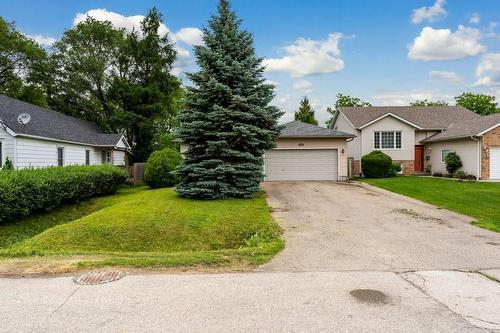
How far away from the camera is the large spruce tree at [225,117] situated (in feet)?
43.5

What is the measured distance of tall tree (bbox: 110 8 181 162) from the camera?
28.8 m

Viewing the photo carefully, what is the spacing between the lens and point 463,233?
8.53 metres

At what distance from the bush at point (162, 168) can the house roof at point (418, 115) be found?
1476 centimetres

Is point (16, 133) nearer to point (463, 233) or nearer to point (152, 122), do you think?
point (152, 122)

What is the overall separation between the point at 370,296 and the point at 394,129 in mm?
24119

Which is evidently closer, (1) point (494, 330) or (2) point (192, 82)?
(1) point (494, 330)

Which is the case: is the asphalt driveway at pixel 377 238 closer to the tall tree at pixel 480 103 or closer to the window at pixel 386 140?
the window at pixel 386 140

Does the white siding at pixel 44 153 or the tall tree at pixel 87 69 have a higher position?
the tall tree at pixel 87 69

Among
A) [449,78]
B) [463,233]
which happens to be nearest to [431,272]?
[463,233]

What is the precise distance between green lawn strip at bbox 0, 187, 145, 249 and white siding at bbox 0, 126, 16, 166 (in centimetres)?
352

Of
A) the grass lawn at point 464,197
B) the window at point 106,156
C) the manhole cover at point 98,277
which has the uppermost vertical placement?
the window at point 106,156

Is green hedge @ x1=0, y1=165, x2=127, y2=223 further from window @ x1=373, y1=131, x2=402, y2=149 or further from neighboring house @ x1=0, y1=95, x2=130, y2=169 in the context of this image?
window @ x1=373, y1=131, x2=402, y2=149

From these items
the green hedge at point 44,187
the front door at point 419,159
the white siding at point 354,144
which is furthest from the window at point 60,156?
the front door at point 419,159

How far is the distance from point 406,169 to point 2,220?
2463cm
